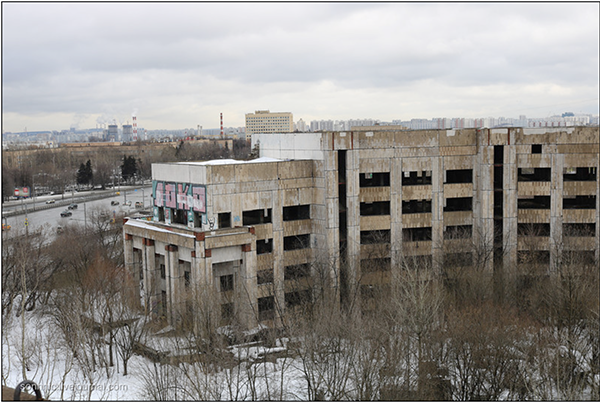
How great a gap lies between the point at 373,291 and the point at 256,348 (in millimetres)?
11877

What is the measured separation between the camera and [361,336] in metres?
40.0

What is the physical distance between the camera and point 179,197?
A: 57625 mm

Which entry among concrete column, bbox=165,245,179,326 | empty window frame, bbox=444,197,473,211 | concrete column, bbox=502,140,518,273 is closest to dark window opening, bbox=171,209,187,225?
concrete column, bbox=165,245,179,326

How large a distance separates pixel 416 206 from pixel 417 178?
8.44 feet

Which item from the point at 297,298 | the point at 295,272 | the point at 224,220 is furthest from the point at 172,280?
the point at 297,298

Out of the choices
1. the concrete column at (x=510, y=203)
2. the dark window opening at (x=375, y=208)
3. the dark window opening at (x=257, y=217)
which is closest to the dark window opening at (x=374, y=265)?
the dark window opening at (x=375, y=208)

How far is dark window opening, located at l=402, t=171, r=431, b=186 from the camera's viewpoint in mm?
61688

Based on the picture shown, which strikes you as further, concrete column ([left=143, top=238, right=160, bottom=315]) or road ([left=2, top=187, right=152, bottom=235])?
road ([left=2, top=187, right=152, bottom=235])

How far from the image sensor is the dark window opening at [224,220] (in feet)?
183

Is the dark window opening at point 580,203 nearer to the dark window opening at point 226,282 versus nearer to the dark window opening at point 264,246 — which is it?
the dark window opening at point 264,246

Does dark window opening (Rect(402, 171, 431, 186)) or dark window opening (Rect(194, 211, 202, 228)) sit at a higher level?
dark window opening (Rect(402, 171, 431, 186))

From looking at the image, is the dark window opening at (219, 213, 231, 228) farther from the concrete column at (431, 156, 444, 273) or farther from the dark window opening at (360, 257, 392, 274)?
the concrete column at (431, 156, 444, 273)

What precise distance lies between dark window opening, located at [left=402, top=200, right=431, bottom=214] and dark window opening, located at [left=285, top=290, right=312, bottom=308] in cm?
1208

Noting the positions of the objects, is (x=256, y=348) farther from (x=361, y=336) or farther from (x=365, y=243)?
(x=365, y=243)
